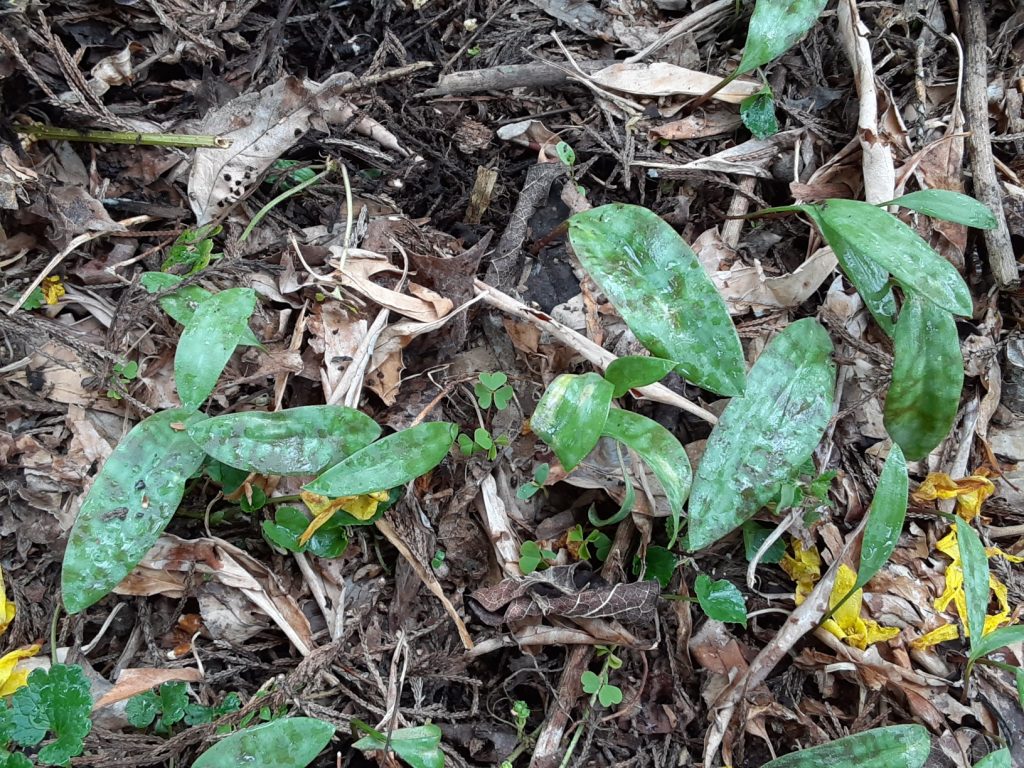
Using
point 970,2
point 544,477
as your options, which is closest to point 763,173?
point 970,2

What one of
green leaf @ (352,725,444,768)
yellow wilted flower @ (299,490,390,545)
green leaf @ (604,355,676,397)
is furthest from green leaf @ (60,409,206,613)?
green leaf @ (604,355,676,397)

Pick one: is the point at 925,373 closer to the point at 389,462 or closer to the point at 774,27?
the point at 774,27

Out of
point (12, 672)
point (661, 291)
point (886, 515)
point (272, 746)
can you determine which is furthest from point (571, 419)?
point (12, 672)

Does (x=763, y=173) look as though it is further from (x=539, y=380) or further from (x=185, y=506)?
(x=185, y=506)

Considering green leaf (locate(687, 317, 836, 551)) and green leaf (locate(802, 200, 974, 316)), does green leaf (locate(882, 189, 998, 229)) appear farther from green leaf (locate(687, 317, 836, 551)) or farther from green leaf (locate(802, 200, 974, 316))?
green leaf (locate(687, 317, 836, 551))

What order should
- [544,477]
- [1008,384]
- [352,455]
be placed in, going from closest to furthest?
[352,455]
[544,477]
[1008,384]

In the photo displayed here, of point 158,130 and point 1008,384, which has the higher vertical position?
point 158,130
